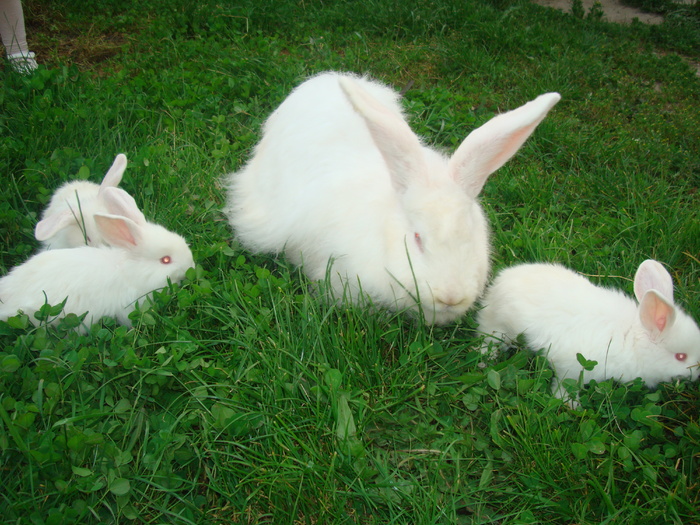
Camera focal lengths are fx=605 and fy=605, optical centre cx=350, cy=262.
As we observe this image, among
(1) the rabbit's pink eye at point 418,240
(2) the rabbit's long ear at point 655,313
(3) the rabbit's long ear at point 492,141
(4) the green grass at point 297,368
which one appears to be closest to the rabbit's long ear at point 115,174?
(4) the green grass at point 297,368

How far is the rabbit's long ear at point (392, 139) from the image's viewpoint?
2.61 metres

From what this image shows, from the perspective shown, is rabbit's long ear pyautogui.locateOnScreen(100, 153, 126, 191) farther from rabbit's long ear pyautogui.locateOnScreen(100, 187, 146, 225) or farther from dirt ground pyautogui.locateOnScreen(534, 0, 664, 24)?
dirt ground pyautogui.locateOnScreen(534, 0, 664, 24)

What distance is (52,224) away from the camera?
9.37 ft

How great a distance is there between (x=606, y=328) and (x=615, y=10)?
573 cm

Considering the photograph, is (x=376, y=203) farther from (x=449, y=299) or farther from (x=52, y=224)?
(x=52, y=224)

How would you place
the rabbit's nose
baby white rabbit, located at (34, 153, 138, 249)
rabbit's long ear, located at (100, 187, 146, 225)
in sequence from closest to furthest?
the rabbit's nose
rabbit's long ear, located at (100, 187, 146, 225)
baby white rabbit, located at (34, 153, 138, 249)

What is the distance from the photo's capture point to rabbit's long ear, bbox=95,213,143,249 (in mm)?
2781

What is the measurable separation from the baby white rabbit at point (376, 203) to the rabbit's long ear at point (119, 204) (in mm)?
687

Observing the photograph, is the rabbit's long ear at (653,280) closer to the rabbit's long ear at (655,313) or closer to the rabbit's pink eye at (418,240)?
the rabbit's long ear at (655,313)

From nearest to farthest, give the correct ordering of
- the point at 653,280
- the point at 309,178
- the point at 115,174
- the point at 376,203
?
1. the point at 653,280
2. the point at 376,203
3. the point at 115,174
4. the point at 309,178

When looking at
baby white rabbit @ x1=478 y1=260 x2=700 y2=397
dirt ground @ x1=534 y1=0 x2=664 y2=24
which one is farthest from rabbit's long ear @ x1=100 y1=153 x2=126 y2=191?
dirt ground @ x1=534 y1=0 x2=664 y2=24

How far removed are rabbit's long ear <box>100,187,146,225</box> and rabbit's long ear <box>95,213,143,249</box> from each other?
102 mm

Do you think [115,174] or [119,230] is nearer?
[119,230]

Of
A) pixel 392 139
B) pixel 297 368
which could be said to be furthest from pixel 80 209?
pixel 392 139
